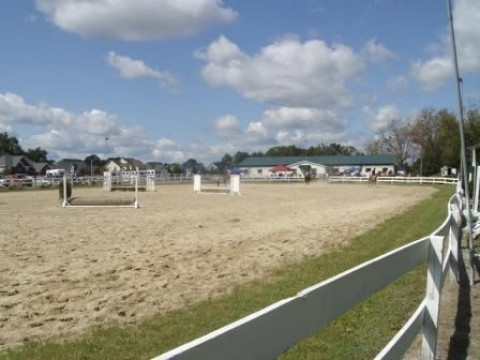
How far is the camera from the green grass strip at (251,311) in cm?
523

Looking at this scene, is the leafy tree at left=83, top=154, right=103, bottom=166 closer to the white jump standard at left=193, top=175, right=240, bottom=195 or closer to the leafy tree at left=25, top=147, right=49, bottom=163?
the leafy tree at left=25, top=147, right=49, bottom=163

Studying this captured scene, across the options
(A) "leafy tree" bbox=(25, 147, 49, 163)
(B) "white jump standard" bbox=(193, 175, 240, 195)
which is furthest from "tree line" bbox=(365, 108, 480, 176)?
(A) "leafy tree" bbox=(25, 147, 49, 163)

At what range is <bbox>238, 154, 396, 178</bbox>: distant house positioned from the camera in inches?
4464

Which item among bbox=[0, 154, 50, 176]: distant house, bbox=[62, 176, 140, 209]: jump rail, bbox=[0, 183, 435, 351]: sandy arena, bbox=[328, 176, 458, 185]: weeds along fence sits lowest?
bbox=[0, 183, 435, 351]: sandy arena

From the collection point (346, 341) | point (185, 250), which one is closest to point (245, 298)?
point (346, 341)

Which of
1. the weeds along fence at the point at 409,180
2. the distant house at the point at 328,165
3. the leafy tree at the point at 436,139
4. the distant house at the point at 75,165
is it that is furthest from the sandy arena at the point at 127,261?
the distant house at the point at 75,165

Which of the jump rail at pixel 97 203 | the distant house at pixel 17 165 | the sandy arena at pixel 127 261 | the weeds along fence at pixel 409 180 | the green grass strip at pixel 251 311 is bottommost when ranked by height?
the green grass strip at pixel 251 311

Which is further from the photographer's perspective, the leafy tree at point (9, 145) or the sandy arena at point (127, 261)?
the leafy tree at point (9, 145)

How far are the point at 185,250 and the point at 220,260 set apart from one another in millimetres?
1282

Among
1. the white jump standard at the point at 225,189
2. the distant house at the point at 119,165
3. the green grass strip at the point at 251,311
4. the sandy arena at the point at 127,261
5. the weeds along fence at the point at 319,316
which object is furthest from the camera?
the distant house at the point at 119,165

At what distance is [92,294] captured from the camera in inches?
295

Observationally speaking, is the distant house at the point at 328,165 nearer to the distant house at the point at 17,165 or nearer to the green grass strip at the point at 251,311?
the distant house at the point at 17,165

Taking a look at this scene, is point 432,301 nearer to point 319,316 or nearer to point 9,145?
point 319,316

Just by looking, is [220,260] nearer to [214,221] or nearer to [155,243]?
[155,243]
